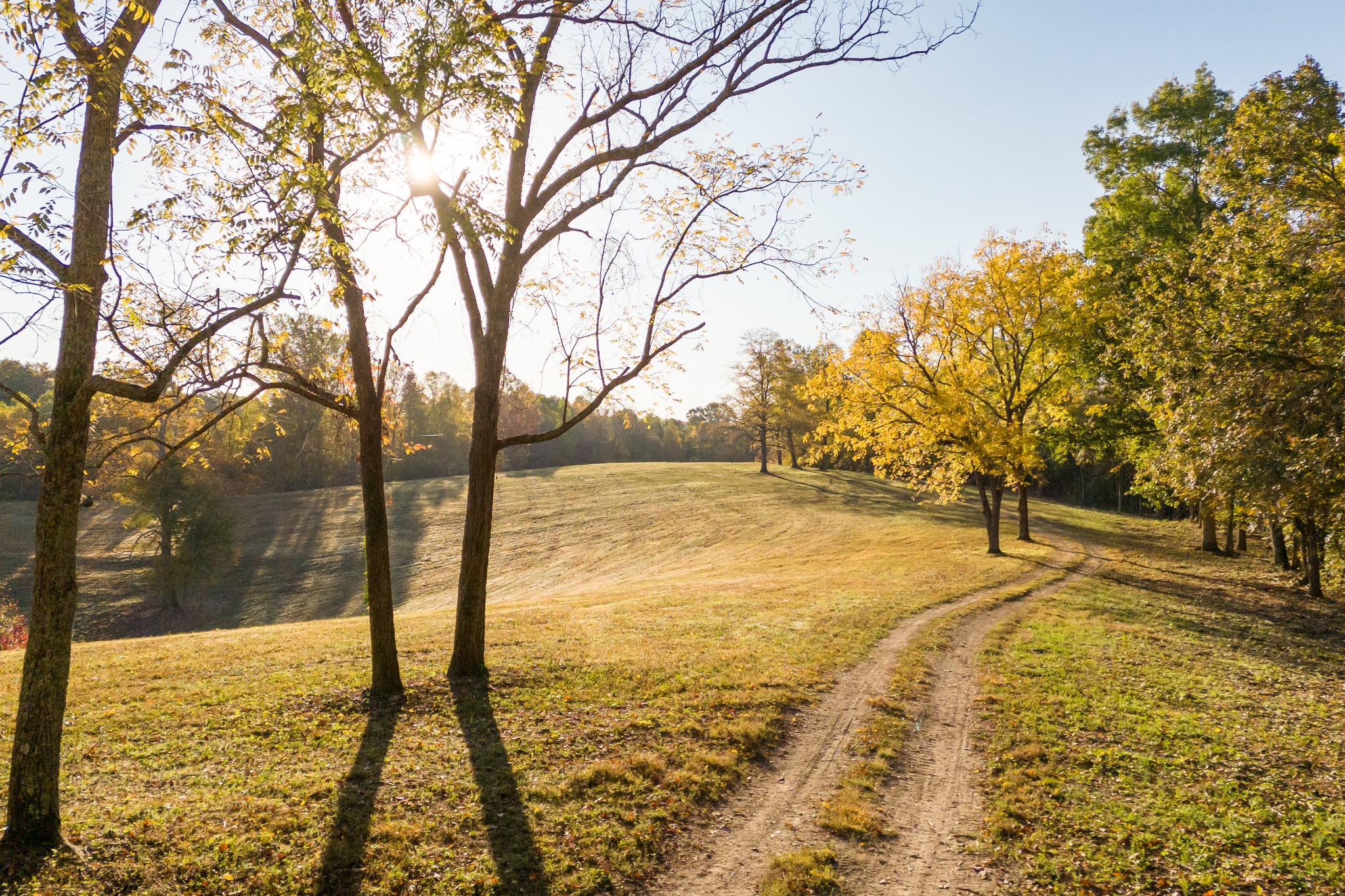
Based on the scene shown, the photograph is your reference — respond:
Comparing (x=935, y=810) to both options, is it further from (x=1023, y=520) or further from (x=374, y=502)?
(x=1023, y=520)

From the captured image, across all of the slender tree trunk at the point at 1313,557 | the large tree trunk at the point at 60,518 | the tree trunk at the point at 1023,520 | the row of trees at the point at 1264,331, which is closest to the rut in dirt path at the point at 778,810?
the large tree trunk at the point at 60,518

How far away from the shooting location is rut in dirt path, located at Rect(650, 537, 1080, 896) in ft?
20.2

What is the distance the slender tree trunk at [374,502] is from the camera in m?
10.0

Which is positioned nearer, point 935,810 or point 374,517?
point 935,810

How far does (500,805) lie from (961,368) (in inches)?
1013

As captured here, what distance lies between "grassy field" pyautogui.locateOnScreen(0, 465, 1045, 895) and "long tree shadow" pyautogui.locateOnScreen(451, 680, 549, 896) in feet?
0.09

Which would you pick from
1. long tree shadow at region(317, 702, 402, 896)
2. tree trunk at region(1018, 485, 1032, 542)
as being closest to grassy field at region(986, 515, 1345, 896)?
long tree shadow at region(317, 702, 402, 896)

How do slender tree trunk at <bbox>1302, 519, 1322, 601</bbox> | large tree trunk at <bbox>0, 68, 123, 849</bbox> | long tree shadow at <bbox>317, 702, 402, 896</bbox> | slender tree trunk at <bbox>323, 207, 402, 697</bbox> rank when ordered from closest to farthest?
large tree trunk at <bbox>0, 68, 123, 849</bbox>, long tree shadow at <bbox>317, 702, 402, 896</bbox>, slender tree trunk at <bbox>323, 207, 402, 697</bbox>, slender tree trunk at <bbox>1302, 519, 1322, 601</bbox>

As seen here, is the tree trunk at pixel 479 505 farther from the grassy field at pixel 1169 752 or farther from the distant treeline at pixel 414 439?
the grassy field at pixel 1169 752

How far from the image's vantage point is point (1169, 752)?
918cm

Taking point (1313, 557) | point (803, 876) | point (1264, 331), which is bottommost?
point (803, 876)

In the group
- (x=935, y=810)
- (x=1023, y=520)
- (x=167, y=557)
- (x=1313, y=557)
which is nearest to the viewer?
(x=935, y=810)

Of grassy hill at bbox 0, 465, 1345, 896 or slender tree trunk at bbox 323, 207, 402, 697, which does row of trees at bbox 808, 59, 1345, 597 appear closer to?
grassy hill at bbox 0, 465, 1345, 896

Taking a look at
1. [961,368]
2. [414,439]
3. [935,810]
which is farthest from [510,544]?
[935,810]
